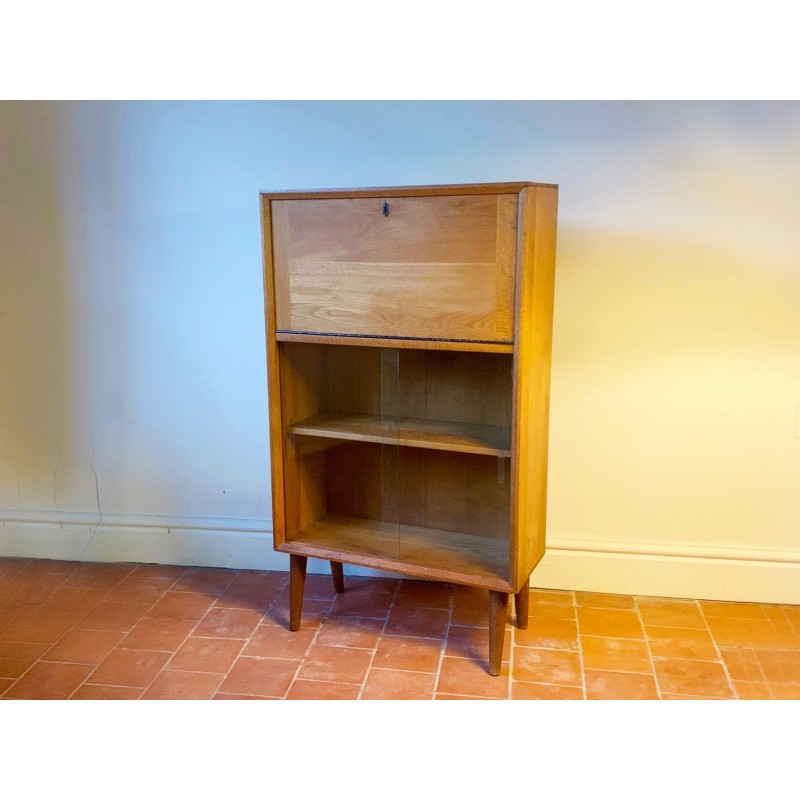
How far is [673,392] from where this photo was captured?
2971 millimetres

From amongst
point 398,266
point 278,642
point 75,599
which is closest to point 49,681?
point 75,599

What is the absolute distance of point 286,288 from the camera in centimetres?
265

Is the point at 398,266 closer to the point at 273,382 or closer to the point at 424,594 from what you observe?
the point at 273,382

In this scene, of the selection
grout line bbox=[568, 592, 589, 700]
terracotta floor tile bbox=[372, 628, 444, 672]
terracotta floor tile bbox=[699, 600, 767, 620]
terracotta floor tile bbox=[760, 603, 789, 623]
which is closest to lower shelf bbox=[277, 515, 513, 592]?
terracotta floor tile bbox=[372, 628, 444, 672]

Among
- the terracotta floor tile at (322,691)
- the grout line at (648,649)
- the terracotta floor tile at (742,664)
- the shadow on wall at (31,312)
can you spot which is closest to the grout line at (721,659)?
the terracotta floor tile at (742,664)

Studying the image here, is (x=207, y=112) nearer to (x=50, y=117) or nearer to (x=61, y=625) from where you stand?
(x=50, y=117)

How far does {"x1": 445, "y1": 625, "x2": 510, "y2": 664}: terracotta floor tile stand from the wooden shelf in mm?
645

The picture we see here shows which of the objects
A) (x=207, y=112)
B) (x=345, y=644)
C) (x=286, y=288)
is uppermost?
(x=207, y=112)

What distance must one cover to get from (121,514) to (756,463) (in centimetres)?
248

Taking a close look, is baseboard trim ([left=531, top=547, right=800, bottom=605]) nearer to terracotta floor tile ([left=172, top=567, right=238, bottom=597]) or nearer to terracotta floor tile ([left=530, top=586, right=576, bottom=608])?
terracotta floor tile ([left=530, top=586, right=576, bottom=608])

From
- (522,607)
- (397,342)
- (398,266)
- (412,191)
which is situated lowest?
(522,607)

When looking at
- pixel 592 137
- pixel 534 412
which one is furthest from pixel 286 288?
pixel 592 137

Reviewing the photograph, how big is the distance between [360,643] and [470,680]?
42 centimetres

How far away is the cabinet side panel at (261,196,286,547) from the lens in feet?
8.62
